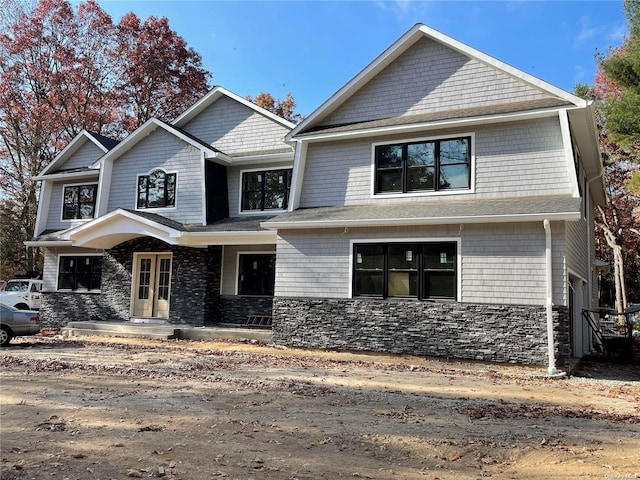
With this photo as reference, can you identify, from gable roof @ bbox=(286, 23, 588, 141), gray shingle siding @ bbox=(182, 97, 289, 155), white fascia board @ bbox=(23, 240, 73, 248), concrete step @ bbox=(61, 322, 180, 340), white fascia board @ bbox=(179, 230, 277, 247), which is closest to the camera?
gable roof @ bbox=(286, 23, 588, 141)

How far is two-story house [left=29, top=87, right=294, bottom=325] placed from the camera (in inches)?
617

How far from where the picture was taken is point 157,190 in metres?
16.8

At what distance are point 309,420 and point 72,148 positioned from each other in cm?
1746

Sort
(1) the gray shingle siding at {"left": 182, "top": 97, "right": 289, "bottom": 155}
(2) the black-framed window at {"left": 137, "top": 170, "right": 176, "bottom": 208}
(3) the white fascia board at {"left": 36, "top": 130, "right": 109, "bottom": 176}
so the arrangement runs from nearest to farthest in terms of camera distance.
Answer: (2) the black-framed window at {"left": 137, "top": 170, "right": 176, "bottom": 208} < (1) the gray shingle siding at {"left": 182, "top": 97, "right": 289, "bottom": 155} < (3) the white fascia board at {"left": 36, "top": 130, "right": 109, "bottom": 176}

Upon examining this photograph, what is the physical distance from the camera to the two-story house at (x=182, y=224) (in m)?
Result: 15.7

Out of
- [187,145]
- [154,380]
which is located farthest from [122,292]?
[154,380]

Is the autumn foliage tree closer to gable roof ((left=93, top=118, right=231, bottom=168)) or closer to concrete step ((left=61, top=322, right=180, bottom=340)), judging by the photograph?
gable roof ((left=93, top=118, right=231, bottom=168))

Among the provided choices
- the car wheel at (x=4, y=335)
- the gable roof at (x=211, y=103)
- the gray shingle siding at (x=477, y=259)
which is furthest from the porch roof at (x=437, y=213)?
the car wheel at (x=4, y=335)

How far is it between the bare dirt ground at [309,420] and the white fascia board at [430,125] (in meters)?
5.29

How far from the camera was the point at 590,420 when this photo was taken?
631 cm

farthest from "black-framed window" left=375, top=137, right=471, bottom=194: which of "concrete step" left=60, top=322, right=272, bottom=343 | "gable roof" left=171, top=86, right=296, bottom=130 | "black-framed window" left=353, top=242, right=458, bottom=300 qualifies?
"gable roof" left=171, top=86, right=296, bottom=130

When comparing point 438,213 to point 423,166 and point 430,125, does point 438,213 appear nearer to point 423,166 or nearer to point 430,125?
point 423,166

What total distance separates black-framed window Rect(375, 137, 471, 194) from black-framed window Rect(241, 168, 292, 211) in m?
4.32

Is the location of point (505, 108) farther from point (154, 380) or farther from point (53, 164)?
point (53, 164)
